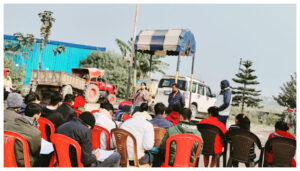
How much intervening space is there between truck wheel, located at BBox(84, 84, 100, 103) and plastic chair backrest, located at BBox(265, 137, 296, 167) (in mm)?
13497

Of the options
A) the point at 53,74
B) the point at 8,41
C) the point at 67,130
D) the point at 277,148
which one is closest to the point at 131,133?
the point at 67,130

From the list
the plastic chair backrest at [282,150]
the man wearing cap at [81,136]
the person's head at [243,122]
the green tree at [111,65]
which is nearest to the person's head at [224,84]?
the person's head at [243,122]

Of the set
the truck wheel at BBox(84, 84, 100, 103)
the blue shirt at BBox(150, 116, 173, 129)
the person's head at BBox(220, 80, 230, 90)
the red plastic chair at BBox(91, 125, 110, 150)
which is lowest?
the truck wheel at BBox(84, 84, 100, 103)

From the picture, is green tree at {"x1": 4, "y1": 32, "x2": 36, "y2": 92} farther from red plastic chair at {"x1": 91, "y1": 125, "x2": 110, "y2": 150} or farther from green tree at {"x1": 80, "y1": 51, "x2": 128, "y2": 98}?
red plastic chair at {"x1": 91, "y1": 125, "x2": 110, "y2": 150}

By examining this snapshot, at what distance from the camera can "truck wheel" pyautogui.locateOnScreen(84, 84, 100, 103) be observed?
15969mm

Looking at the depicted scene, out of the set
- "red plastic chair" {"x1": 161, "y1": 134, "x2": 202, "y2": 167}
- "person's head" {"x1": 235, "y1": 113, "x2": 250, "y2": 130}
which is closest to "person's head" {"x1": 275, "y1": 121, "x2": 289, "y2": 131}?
"person's head" {"x1": 235, "y1": 113, "x2": 250, "y2": 130}

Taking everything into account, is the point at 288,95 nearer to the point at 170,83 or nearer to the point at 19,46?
the point at 170,83

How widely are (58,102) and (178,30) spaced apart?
657 cm

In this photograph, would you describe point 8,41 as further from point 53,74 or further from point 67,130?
point 67,130

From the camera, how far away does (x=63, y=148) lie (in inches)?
116

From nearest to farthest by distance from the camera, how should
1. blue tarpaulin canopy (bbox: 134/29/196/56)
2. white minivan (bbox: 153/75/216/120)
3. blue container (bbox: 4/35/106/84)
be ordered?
blue tarpaulin canopy (bbox: 134/29/196/56) → white minivan (bbox: 153/75/216/120) → blue container (bbox: 4/35/106/84)

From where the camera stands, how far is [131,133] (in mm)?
3590

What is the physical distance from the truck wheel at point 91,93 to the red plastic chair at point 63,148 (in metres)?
13.2

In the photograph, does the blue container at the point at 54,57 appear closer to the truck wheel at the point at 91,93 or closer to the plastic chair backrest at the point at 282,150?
the truck wheel at the point at 91,93
